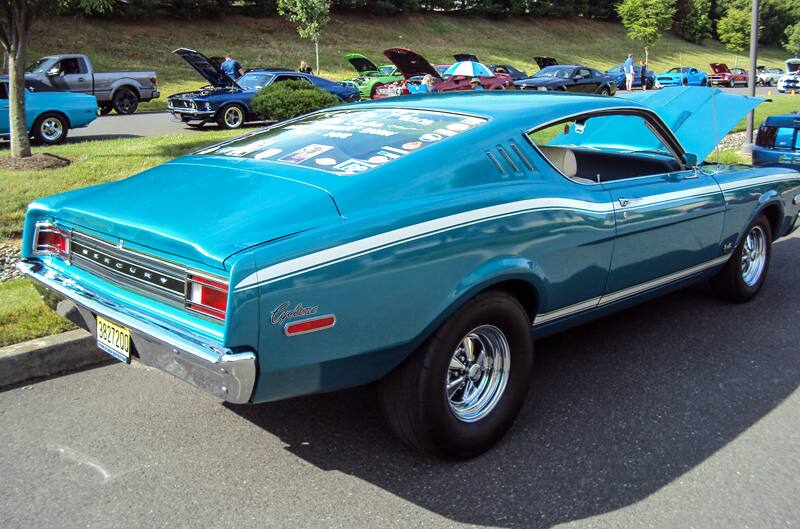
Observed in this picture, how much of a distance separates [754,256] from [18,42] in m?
9.43

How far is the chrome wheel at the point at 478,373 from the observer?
10.8ft

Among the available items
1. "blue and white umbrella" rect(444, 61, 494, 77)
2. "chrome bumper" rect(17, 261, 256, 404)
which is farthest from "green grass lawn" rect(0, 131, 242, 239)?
"blue and white umbrella" rect(444, 61, 494, 77)

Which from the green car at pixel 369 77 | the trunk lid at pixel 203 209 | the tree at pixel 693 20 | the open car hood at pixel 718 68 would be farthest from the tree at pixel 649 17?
the trunk lid at pixel 203 209

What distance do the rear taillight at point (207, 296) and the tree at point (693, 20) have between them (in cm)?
7590

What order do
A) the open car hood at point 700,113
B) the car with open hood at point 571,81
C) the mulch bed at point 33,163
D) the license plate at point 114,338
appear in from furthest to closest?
1. the car with open hood at point 571,81
2. the mulch bed at point 33,163
3. the open car hood at point 700,113
4. the license plate at point 114,338

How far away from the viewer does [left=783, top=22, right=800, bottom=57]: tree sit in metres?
71.8

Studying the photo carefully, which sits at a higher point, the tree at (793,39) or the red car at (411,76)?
the tree at (793,39)

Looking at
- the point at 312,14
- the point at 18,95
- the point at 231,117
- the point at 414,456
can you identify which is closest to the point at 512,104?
the point at 414,456

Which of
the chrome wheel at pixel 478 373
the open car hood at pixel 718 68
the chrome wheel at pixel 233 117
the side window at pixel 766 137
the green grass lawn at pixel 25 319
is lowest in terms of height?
the green grass lawn at pixel 25 319

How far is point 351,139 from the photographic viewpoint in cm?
362

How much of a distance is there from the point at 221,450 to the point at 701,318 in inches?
137

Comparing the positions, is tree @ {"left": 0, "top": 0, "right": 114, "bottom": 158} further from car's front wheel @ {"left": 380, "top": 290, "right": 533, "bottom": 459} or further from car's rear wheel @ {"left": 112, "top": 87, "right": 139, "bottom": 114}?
car's rear wheel @ {"left": 112, "top": 87, "right": 139, "bottom": 114}

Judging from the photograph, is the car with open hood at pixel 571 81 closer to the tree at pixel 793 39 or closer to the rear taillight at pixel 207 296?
the rear taillight at pixel 207 296

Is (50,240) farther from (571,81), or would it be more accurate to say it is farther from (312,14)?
(312,14)
